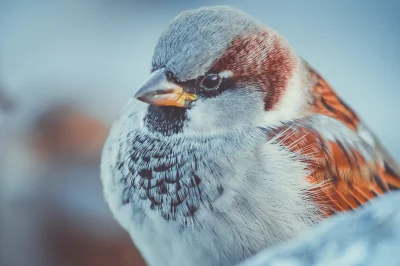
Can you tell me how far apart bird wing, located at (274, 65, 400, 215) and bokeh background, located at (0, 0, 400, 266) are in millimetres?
86

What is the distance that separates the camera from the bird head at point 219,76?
48cm

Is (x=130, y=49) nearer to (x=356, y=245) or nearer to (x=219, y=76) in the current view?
(x=219, y=76)

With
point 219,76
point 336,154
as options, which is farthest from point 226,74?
point 336,154

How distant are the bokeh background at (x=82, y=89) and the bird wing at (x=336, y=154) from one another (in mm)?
86

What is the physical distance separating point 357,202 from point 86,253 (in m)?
0.36

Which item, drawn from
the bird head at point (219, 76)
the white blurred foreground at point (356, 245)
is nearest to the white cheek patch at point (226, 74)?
the bird head at point (219, 76)

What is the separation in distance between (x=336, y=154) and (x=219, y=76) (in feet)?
0.45

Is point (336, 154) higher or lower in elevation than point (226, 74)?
lower

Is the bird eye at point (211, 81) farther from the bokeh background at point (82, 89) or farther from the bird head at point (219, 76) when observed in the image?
the bokeh background at point (82, 89)

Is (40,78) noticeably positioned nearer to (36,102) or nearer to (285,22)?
(36,102)

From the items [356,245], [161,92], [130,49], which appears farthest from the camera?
[130,49]

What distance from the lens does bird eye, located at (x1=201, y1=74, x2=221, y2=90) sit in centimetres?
49

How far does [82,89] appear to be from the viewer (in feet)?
2.39

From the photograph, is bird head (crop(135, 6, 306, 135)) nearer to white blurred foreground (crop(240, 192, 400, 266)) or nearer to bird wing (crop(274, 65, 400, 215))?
bird wing (crop(274, 65, 400, 215))
